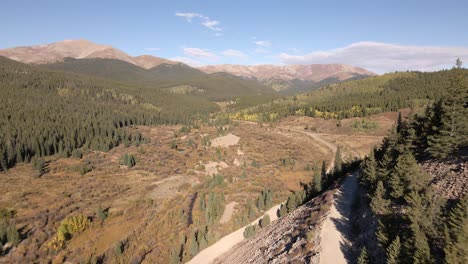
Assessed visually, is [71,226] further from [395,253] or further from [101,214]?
[395,253]

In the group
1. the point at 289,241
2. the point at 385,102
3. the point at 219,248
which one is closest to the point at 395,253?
the point at 289,241

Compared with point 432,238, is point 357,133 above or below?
below

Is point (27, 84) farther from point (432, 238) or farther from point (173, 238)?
point (432, 238)

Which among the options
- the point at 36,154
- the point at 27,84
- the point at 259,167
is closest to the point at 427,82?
the point at 259,167

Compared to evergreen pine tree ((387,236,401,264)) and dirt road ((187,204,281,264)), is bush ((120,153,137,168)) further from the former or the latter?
evergreen pine tree ((387,236,401,264))

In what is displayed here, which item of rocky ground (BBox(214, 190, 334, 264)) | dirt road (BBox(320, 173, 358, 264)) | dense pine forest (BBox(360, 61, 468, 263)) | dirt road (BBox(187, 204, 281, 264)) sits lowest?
dirt road (BBox(187, 204, 281, 264))

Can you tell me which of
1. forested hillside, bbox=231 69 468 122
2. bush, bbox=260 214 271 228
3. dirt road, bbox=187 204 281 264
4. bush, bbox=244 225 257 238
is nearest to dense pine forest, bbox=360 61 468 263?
bush, bbox=260 214 271 228

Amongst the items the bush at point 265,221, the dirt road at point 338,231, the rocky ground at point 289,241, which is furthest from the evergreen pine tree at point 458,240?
the bush at point 265,221
